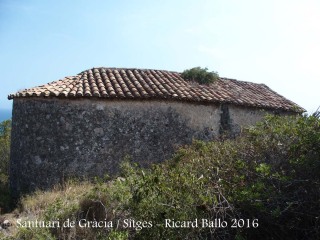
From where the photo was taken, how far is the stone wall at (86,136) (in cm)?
1072

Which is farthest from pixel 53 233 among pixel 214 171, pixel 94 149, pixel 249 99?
pixel 249 99

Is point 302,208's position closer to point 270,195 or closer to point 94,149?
point 270,195

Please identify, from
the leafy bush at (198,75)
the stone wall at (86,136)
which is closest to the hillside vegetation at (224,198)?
the stone wall at (86,136)

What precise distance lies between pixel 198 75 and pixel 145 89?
10.4 ft

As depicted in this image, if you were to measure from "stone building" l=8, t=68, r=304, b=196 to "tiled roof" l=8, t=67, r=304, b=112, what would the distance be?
0.12ft

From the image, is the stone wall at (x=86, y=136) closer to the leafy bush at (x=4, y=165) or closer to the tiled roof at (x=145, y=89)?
the tiled roof at (x=145, y=89)

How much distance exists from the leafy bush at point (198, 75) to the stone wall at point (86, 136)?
253 centimetres

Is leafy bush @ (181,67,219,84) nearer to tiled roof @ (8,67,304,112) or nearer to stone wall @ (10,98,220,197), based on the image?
tiled roof @ (8,67,304,112)

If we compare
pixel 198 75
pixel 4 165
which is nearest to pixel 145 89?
pixel 198 75

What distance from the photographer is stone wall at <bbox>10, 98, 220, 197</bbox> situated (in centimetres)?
1072

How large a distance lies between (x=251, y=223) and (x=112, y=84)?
7451mm

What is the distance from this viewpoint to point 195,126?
12.0m

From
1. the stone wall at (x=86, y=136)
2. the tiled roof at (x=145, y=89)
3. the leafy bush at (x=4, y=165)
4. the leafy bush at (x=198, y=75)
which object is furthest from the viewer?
the leafy bush at (x=198, y=75)

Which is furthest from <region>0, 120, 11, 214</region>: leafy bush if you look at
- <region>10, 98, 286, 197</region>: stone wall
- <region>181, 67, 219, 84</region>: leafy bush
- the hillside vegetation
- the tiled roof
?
<region>181, 67, 219, 84</region>: leafy bush
